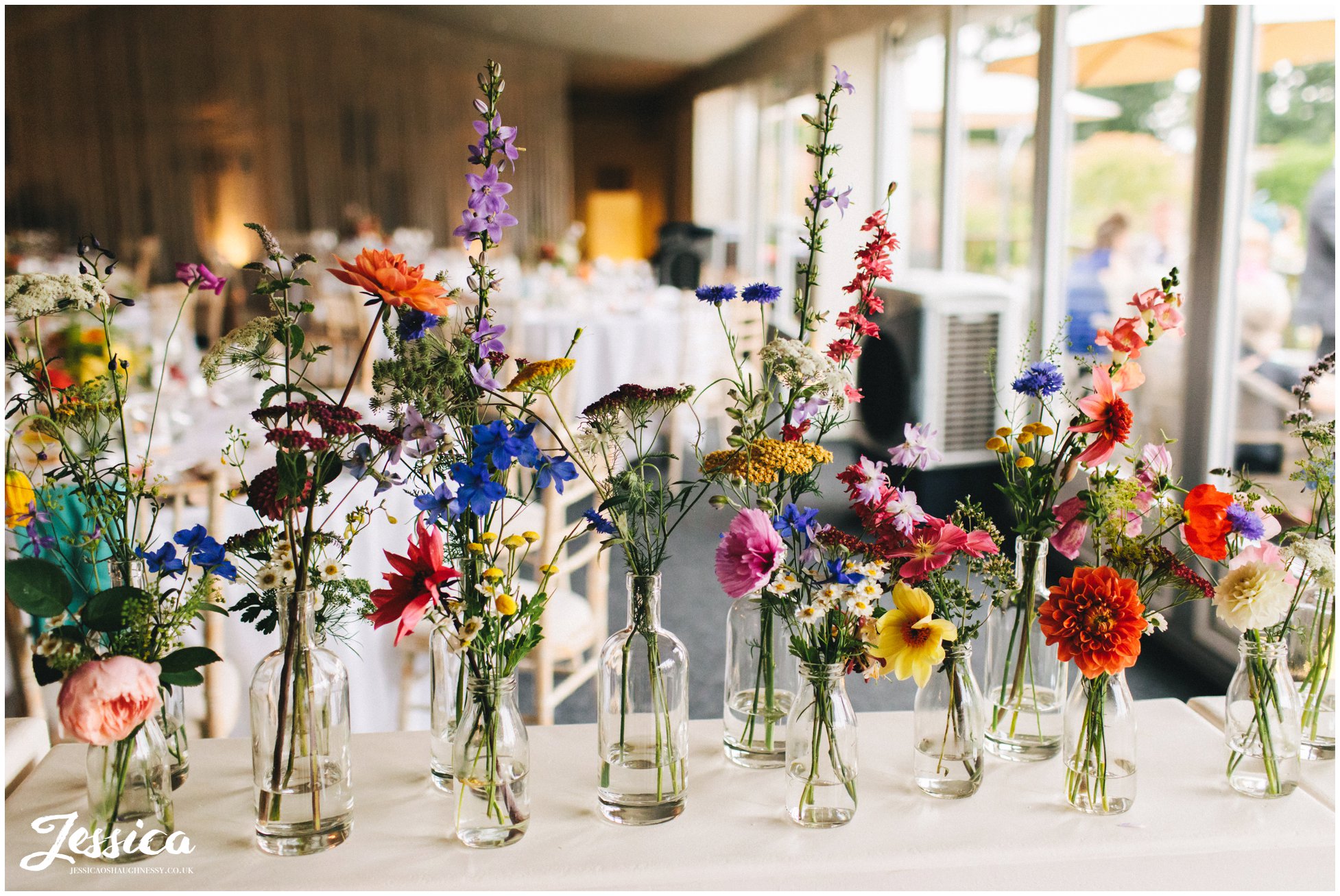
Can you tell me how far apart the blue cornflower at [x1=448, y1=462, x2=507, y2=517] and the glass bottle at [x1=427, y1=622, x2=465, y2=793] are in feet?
0.58

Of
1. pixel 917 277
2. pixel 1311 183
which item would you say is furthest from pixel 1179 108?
pixel 917 277

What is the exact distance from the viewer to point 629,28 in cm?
930

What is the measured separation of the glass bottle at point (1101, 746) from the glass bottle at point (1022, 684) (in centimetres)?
7

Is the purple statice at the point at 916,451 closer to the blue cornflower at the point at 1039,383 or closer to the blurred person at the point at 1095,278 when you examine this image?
the blue cornflower at the point at 1039,383

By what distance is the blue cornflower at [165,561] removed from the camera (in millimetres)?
883

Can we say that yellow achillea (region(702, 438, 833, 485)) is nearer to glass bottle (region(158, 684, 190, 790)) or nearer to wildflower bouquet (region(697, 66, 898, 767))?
wildflower bouquet (region(697, 66, 898, 767))

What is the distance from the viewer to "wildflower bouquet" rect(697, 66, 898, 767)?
0.88 meters

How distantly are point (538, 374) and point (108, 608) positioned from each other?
1.27 feet

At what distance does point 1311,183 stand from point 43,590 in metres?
3.08

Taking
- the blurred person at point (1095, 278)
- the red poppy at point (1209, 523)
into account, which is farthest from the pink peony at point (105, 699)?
the blurred person at point (1095, 278)

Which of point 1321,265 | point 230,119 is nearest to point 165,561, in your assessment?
point 1321,265

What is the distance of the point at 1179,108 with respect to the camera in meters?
3.44

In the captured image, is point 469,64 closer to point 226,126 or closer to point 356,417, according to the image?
point 226,126

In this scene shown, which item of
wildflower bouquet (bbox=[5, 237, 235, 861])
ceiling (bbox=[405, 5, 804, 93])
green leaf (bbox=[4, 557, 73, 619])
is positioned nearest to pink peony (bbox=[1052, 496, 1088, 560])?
wildflower bouquet (bbox=[5, 237, 235, 861])
